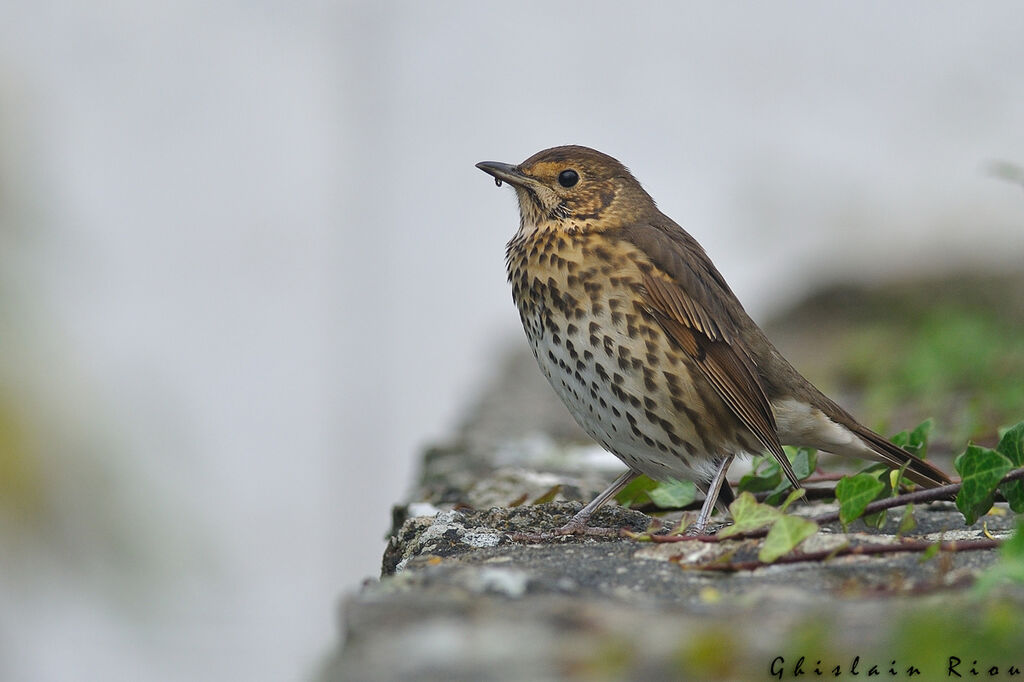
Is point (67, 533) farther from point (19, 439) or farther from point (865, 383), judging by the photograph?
point (865, 383)

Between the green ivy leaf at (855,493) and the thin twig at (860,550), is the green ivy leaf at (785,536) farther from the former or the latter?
the green ivy leaf at (855,493)

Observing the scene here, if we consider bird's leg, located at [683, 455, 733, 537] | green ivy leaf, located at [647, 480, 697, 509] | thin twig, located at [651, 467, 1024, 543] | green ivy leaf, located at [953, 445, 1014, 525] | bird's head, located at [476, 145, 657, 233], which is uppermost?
bird's head, located at [476, 145, 657, 233]

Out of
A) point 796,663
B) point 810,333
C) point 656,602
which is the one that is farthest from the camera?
point 810,333

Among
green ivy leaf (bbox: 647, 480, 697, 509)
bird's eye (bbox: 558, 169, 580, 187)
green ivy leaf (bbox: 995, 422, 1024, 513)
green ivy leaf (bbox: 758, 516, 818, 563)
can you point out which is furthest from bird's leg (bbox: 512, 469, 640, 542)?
bird's eye (bbox: 558, 169, 580, 187)

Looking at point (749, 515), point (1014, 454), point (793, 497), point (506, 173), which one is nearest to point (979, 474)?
point (1014, 454)

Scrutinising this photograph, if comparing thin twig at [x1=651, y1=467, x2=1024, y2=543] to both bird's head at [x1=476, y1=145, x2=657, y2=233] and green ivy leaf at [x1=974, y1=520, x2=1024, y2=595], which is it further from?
bird's head at [x1=476, y1=145, x2=657, y2=233]

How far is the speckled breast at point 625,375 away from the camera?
3.32m

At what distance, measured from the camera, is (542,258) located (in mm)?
3574

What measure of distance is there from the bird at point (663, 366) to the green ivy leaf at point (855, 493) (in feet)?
1.99

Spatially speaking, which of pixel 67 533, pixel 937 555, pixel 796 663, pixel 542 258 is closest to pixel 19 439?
pixel 67 533

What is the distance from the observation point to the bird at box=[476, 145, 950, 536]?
332cm

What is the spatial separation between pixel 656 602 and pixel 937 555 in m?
0.57

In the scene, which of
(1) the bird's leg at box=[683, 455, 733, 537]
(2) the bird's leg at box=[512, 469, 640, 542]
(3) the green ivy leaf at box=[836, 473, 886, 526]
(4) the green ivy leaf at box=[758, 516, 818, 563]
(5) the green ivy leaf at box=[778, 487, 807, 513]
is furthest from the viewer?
(1) the bird's leg at box=[683, 455, 733, 537]

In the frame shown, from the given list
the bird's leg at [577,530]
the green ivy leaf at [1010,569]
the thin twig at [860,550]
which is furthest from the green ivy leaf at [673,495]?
the green ivy leaf at [1010,569]
